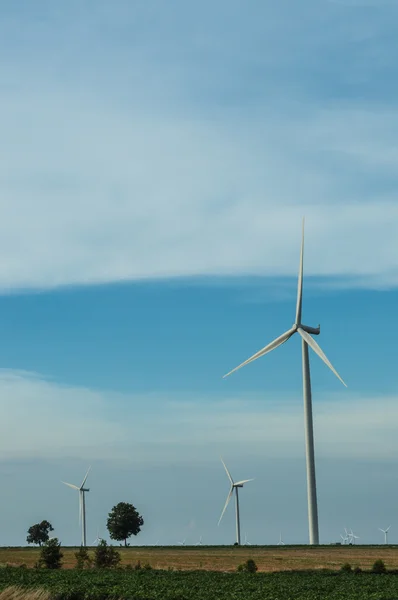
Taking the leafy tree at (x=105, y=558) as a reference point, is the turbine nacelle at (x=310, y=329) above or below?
above

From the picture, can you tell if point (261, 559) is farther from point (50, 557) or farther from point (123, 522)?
point (123, 522)

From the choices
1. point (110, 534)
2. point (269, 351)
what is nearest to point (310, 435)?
point (269, 351)

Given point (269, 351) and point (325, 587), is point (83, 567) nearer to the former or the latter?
point (325, 587)

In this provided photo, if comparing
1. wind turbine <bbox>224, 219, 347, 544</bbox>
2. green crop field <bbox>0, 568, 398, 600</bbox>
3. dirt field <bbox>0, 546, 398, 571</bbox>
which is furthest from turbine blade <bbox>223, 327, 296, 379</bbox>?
green crop field <bbox>0, 568, 398, 600</bbox>

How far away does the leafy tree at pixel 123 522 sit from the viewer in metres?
170

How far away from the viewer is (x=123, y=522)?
17000 cm

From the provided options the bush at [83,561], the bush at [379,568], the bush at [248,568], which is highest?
the bush at [83,561]

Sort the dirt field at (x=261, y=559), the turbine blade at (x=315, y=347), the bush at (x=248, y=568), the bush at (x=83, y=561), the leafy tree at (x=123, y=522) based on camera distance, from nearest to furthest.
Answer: the bush at (x=248, y=568), the bush at (x=83, y=561), the dirt field at (x=261, y=559), the turbine blade at (x=315, y=347), the leafy tree at (x=123, y=522)

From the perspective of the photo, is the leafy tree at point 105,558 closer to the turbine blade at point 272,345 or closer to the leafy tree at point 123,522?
the turbine blade at point 272,345

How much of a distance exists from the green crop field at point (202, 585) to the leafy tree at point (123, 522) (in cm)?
8217

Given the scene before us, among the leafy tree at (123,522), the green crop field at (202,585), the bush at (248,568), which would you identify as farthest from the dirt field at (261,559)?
the leafy tree at (123,522)

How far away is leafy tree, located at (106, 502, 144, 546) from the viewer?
16988cm

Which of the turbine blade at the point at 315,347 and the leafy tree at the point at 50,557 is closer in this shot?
the leafy tree at the point at 50,557

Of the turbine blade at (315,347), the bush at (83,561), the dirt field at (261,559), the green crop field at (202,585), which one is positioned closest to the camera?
the green crop field at (202,585)
